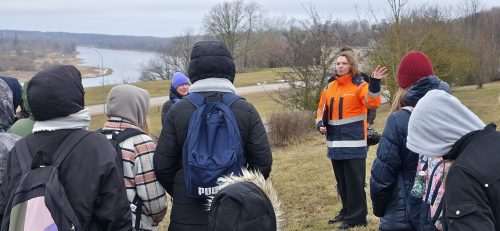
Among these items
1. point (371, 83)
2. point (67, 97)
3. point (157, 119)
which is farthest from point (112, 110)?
point (157, 119)

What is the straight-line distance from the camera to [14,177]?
2412mm

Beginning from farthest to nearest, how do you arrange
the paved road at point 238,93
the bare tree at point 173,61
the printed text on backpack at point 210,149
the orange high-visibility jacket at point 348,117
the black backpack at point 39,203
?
1. the bare tree at point 173,61
2. the paved road at point 238,93
3. the orange high-visibility jacket at point 348,117
4. the printed text on backpack at point 210,149
5. the black backpack at point 39,203

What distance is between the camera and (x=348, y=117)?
16.8 ft

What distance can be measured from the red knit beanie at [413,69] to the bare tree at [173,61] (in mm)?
45566

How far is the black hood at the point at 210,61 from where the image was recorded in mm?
3039

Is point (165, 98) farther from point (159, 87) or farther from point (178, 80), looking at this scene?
point (178, 80)

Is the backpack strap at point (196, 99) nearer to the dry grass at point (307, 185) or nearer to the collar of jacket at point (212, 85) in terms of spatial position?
the collar of jacket at point (212, 85)

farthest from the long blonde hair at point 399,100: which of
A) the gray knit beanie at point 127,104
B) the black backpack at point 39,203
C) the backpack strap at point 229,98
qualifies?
the black backpack at point 39,203

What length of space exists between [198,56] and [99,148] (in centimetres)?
92

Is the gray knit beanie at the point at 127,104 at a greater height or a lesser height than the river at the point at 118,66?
greater

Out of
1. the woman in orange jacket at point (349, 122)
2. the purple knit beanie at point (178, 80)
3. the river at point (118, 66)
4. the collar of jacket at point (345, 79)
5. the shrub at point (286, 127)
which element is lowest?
the river at point (118, 66)

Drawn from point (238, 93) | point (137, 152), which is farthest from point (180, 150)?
point (238, 93)

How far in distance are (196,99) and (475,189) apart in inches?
67.1

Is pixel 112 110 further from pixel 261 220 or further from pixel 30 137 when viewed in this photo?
pixel 261 220
